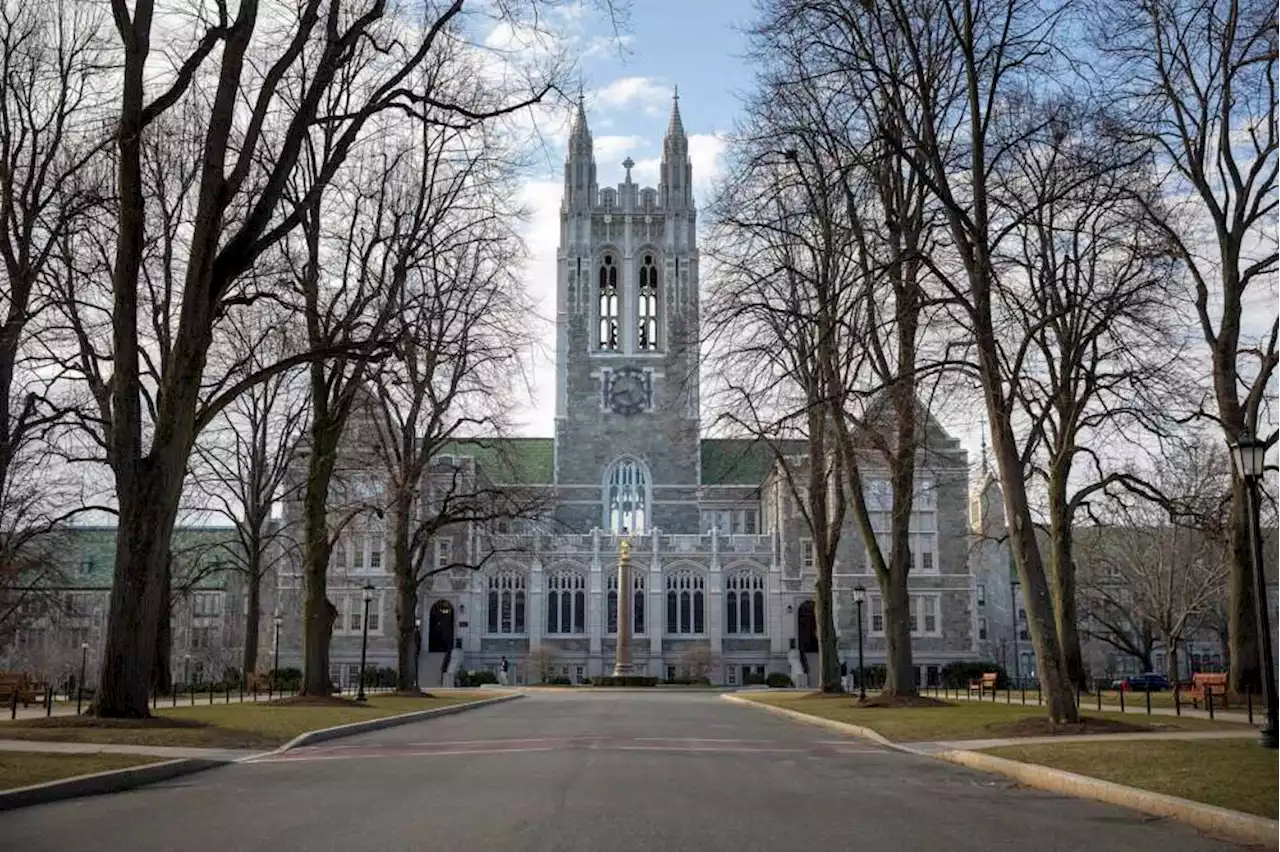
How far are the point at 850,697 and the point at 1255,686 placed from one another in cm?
1143

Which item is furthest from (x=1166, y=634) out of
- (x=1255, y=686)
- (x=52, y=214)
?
(x=52, y=214)

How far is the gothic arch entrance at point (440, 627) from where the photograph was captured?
243ft

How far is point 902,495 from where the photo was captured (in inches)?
1111

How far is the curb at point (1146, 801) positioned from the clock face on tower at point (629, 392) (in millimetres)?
66169

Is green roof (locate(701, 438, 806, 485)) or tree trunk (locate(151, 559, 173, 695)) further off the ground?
green roof (locate(701, 438, 806, 485))

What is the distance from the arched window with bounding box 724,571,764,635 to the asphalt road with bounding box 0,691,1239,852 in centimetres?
5777

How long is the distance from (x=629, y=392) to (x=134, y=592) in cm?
6344

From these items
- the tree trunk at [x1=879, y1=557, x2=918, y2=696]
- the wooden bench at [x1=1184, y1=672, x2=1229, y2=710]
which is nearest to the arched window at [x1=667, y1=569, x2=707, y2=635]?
the tree trunk at [x1=879, y1=557, x2=918, y2=696]

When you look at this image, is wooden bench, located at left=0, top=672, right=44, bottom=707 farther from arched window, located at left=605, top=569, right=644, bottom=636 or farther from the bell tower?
the bell tower

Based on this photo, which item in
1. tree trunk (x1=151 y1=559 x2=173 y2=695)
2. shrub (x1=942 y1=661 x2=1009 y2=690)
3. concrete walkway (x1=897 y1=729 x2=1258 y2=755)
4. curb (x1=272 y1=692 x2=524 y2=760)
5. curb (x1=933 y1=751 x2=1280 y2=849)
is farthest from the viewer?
shrub (x1=942 y1=661 x2=1009 y2=690)

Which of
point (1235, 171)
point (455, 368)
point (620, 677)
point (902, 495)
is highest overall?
point (1235, 171)

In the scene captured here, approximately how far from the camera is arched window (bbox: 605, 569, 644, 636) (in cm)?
7362

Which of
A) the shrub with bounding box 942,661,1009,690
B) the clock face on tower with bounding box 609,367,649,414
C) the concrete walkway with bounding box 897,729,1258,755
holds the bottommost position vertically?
the shrub with bounding box 942,661,1009,690

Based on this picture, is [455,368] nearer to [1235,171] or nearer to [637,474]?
[1235,171]
